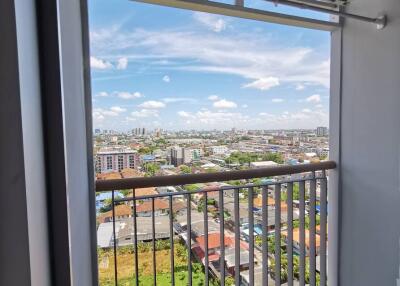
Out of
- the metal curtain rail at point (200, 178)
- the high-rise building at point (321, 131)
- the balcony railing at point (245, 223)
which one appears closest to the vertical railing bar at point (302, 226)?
the balcony railing at point (245, 223)

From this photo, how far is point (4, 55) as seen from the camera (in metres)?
0.33

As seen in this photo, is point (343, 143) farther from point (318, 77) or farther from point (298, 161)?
point (318, 77)

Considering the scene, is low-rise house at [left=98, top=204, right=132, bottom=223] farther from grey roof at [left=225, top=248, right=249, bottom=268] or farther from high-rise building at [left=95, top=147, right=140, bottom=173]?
grey roof at [left=225, top=248, right=249, bottom=268]

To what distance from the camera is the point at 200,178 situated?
1526 millimetres

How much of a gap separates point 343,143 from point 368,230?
601 mm

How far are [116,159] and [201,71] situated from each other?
0.75m

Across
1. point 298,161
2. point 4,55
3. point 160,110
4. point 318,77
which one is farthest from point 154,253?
point 318,77

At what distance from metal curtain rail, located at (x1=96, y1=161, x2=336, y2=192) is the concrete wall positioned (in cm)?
28

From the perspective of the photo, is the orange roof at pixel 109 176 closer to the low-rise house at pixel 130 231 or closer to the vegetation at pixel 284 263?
the low-rise house at pixel 130 231

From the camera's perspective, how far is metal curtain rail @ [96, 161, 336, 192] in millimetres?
1379

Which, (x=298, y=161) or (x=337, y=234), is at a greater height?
(x=298, y=161)

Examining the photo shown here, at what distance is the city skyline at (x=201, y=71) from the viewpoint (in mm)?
1477

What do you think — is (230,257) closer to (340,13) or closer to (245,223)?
(245,223)

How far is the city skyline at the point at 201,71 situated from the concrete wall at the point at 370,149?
0.20m
